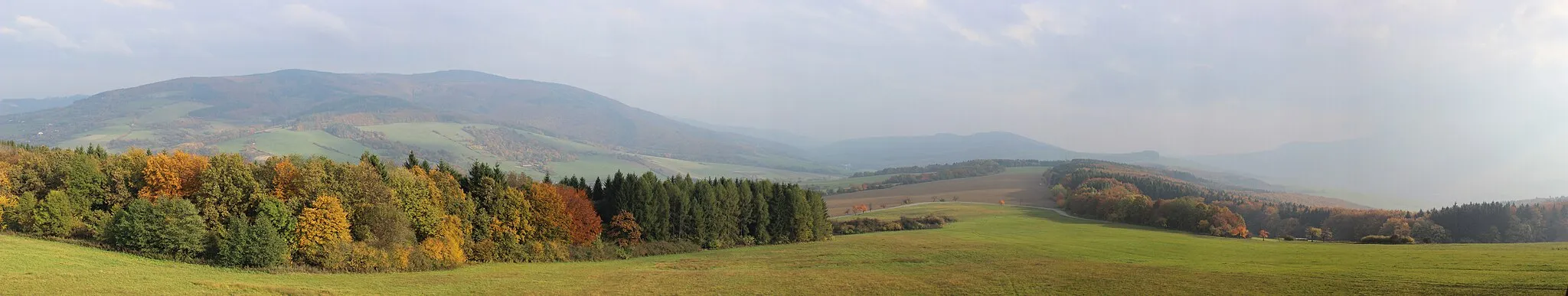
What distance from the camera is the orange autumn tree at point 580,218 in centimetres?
6053

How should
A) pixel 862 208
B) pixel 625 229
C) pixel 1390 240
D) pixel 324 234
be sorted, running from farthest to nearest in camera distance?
pixel 862 208 < pixel 1390 240 < pixel 625 229 < pixel 324 234

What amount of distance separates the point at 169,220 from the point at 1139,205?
117 metres

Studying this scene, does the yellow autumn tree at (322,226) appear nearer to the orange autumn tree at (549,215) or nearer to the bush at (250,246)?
the bush at (250,246)

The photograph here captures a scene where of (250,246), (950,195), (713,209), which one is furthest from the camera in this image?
(950,195)

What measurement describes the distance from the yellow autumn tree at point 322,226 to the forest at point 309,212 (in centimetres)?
7

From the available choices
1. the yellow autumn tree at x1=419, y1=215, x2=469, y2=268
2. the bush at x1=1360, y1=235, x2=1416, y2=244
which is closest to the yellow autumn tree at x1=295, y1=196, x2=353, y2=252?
the yellow autumn tree at x1=419, y1=215, x2=469, y2=268

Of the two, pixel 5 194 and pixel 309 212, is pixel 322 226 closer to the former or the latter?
pixel 309 212

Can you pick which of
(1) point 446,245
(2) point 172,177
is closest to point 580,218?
(1) point 446,245

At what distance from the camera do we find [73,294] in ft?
86.7

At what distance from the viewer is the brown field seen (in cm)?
15850

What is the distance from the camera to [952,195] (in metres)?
172

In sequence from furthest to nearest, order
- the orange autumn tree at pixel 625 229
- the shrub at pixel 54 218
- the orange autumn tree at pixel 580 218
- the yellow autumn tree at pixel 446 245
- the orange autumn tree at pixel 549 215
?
the orange autumn tree at pixel 625 229 → the orange autumn tree at pixel 580 218 → the orange autumn tree at pixel 549 215 → the yellow autumn tree at pixel 446 245 → the shrub at pixel 54 218

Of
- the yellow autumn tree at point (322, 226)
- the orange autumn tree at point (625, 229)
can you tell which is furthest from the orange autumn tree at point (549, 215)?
the yellow autumn tree at point (322, 226)

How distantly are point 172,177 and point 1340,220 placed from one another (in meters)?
131
